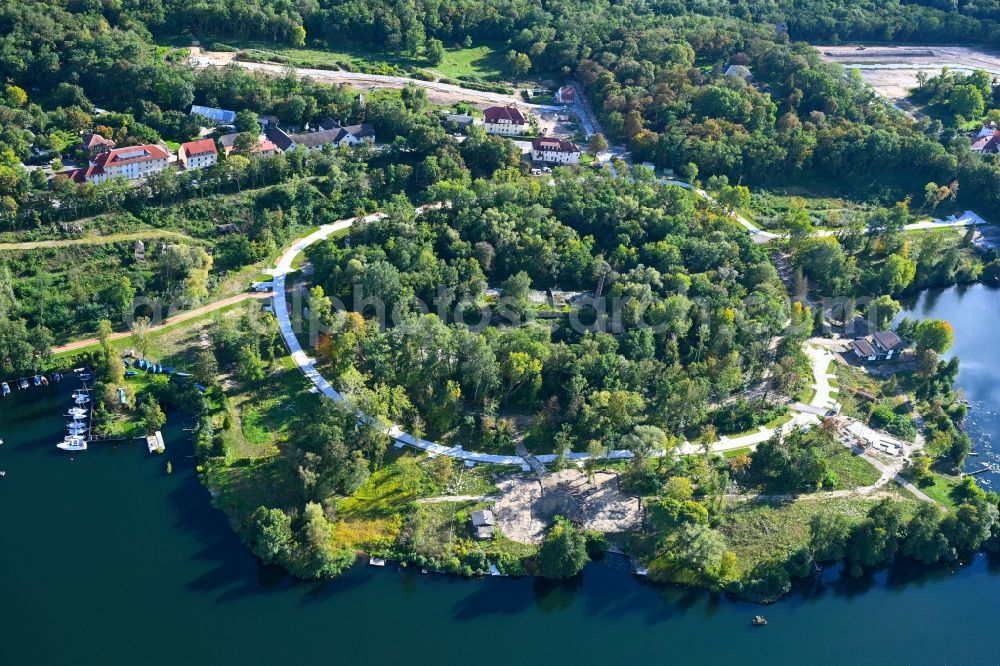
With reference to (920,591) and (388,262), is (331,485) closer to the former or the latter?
(388,262)

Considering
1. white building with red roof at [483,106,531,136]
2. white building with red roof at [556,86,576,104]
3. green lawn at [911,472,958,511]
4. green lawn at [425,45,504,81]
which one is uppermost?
green lawn at [425,45,504,81]

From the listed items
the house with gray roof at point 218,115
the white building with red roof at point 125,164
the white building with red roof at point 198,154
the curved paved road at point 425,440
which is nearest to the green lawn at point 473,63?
the house with gray roof at point 218,115

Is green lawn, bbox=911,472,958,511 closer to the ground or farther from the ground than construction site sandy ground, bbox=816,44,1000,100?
closer to the ground

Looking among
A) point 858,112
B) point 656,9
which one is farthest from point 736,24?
point 858,112

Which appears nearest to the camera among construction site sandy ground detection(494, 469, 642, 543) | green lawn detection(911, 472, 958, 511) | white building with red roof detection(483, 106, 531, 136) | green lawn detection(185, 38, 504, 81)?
construction site sandy ground detection(494, 469, 642, 543)

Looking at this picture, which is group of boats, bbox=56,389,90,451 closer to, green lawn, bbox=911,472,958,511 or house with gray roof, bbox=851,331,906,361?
green lawn, bbox=911,472,958,511

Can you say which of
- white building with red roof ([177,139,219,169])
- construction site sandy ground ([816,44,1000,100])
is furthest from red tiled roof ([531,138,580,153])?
construction site sandy ground ([816,44,1000,100])

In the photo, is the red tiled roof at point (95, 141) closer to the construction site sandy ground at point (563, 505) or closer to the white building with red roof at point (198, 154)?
the white building with red roof at point (198, 154)
